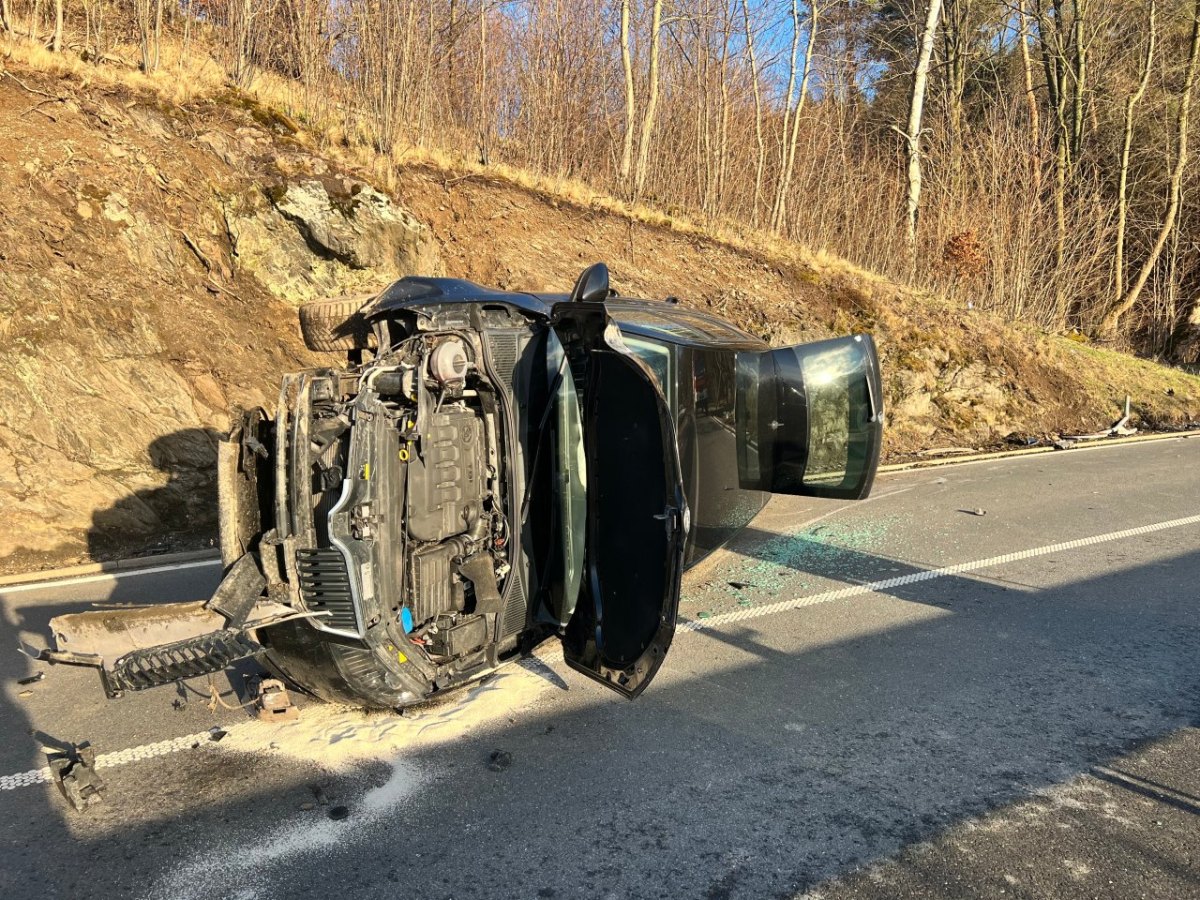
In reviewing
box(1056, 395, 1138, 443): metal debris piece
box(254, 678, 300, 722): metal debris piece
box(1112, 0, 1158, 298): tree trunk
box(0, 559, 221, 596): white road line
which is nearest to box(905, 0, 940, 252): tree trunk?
box(1056, 395, 1138, 443): metal debris piece

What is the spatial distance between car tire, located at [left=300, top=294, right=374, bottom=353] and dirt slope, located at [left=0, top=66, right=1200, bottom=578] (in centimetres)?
411

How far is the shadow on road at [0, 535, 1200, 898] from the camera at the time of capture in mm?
2877

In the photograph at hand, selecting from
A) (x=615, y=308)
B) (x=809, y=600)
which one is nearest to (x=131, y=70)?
(x=615, y=308)

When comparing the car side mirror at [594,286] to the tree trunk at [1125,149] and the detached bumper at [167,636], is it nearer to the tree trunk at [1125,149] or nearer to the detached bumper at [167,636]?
the detached bumper at [167,636]

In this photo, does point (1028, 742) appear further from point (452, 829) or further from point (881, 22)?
point (881, 22)

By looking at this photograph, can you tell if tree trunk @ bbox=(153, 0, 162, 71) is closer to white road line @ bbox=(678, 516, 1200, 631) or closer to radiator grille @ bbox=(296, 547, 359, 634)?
radiator grille @ bbox=(296, 547, 359, 634)

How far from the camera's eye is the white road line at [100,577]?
19.9 feet

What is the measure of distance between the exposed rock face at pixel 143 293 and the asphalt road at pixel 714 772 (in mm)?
2076

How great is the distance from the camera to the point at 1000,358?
15.7 metres

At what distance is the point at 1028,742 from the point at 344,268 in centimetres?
944

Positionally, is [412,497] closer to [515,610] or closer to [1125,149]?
[515,610]

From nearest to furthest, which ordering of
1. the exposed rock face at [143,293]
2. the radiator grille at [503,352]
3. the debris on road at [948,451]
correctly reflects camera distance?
the radiator grille at [503,352]
the exposed rock face at [143,293]
the debris on road at [948,451]

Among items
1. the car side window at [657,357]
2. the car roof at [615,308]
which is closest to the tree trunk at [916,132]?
the car roof at [615,308]

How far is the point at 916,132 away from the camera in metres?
19.2
